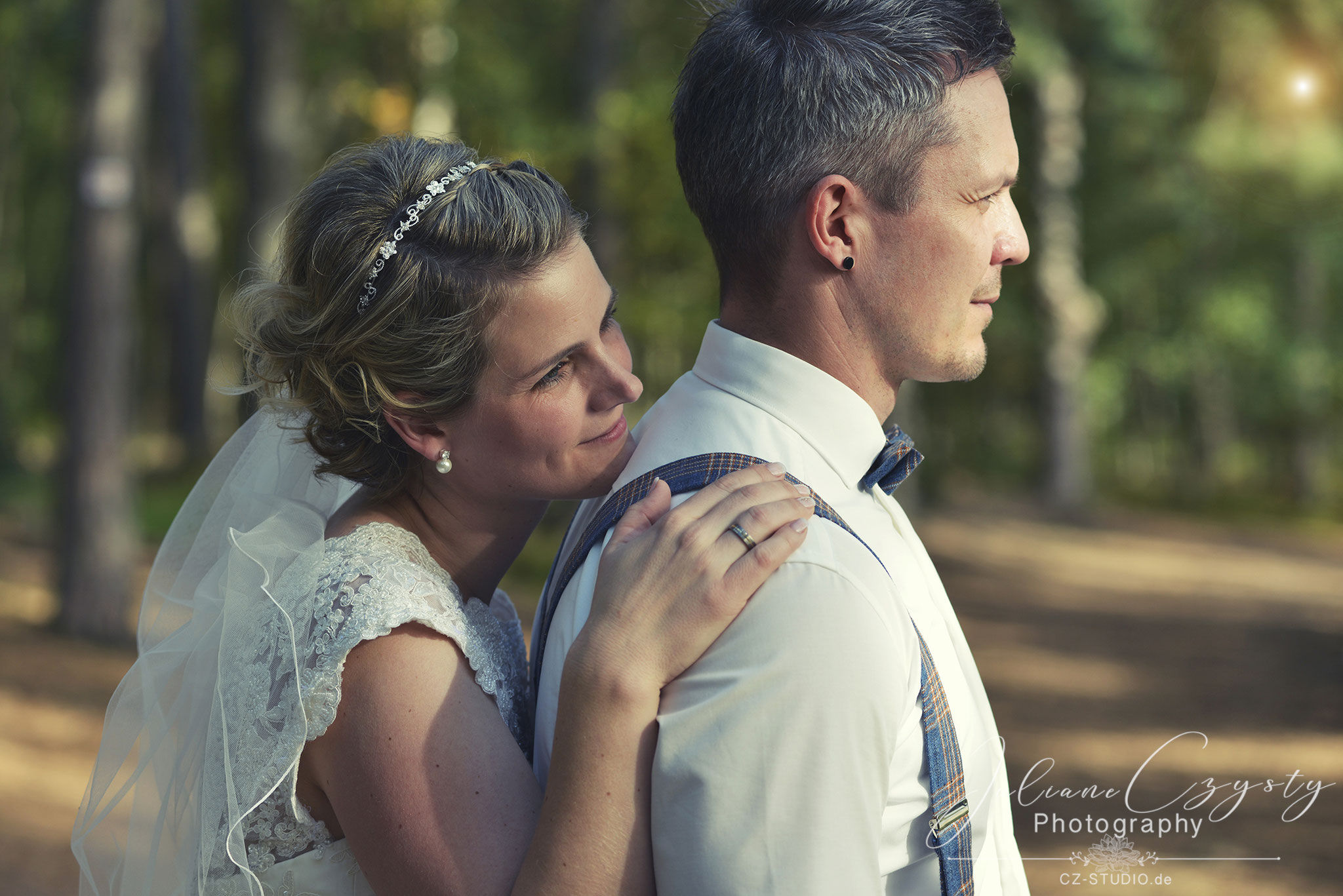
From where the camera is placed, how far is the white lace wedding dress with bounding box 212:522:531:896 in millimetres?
1937

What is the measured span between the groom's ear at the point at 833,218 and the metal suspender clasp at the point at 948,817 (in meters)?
0.91

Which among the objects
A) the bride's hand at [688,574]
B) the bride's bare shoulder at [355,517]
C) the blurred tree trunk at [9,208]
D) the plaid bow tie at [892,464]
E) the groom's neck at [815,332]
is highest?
the groom's neck at [815,332]

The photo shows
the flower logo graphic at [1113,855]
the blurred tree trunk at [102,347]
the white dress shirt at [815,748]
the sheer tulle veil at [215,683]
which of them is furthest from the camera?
the blurred tree trunk at [102,347]

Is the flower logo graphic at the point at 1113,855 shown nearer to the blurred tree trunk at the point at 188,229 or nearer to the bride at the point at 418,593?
the bride at the point at 418,593

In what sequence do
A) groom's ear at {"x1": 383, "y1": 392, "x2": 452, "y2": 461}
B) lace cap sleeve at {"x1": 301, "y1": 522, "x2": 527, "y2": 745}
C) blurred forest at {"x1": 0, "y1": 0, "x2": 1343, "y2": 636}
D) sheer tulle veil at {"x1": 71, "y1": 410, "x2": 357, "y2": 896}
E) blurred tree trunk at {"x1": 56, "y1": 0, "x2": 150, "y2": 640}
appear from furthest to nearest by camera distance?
1. blurred forest at {"x1": 0, "y1": 0, "x2": 1343, "y2": 636}
2. blurred tree trunk at {"x1": 56, "y1": 0, "x2": 150, "y2": 640}
3. groom's ear at {"x1": 383, "y1": 392, "x2": 452, "y2": 461}
4. sheer tulle veil at {"x1": 71, "y1": 410, "x2": 357, "y2": 896}
5. lace cap sleeve at {"x1": 301, "y1": 522, "x2": 527, "y2": 745}

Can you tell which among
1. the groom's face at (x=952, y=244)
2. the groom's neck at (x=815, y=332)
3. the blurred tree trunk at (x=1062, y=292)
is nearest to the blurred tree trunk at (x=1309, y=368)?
the blurred tree trunk at (x=1062, y=292)

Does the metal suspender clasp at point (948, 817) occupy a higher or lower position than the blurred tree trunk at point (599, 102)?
lower

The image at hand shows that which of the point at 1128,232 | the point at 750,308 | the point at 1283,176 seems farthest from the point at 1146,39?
the point at 750,308

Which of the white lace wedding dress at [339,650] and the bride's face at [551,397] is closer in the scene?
the white lace wedding dress at [339,650]

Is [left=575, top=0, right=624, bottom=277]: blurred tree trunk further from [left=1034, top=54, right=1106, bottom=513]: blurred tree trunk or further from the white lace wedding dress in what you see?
the white lace wedding dress

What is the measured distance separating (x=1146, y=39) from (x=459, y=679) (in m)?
15.8

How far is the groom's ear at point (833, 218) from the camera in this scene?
1983 mm

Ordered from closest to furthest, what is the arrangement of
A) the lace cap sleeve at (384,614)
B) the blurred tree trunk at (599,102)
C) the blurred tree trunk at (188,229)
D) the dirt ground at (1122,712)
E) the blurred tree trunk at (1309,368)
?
the lace cap sleeve at (384,614) → the dirt ground at (1122,712) → the blurred tree trunk at (599,102) → the blurred tree trunk at (188,229) → the blurred tree trunk at (1309,368)

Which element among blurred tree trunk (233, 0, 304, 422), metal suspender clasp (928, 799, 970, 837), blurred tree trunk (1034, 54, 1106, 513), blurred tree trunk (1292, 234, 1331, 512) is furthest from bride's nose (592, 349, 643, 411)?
blurred tree trunk (1292, 234, 1331, 512)
